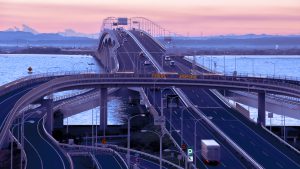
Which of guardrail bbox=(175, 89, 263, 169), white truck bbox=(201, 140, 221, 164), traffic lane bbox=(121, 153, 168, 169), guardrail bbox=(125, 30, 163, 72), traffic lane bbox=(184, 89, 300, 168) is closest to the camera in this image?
guardrail bbox=(175, 89, 263, 169)

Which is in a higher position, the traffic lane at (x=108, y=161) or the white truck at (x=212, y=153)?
the white truck at (x=212, y=153)

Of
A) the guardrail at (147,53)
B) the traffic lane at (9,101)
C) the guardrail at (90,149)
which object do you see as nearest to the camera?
the traffic lane at (9,101)

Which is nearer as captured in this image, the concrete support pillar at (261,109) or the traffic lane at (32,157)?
the traffic lane at (32,157)

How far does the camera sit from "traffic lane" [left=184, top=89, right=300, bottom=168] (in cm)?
3894

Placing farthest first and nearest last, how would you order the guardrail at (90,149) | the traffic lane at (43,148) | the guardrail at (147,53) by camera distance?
the guardrail at (147,53)
the guardrail at (90,149)
the traffic lane at (43,148)

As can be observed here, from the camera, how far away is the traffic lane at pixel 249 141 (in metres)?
38.9

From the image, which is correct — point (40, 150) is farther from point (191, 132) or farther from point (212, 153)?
point (191, 132)

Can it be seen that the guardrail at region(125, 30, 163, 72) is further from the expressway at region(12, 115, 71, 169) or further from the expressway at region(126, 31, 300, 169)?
the expressway at region(12, 115, 71, 169)

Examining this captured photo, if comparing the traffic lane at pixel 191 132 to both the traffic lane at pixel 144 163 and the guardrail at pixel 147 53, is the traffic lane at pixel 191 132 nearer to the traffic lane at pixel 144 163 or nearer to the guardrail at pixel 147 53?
the traffic lane at pixel 144 163

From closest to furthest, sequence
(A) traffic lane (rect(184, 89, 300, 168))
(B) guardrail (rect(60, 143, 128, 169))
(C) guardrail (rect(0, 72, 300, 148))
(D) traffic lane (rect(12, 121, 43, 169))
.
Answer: (D) traffic lane (rect(12, 121, 43, 169))
(A) traffic lane (rect(184, 89, 300, 168))
(B) guardrail (rect(60, 143, 128, 169))
(C) guardrail (rect(0, 72, 300, 148))

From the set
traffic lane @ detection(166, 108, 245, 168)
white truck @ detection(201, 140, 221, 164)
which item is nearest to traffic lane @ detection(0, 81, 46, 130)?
white truck @ detection(201, 140, 221, 164)

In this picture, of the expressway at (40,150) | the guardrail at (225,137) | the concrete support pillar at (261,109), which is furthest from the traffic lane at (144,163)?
the concrete support pillar at (261,109)

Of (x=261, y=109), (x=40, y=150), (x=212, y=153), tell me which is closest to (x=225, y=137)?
(x=212, y=153)

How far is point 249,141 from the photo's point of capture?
45875 millimetres
